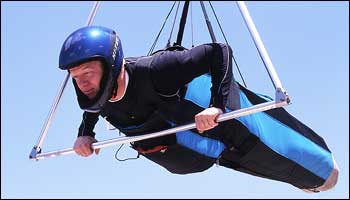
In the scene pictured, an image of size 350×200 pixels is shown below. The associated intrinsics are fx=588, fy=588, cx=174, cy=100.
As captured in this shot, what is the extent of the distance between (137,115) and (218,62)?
2.52 feet

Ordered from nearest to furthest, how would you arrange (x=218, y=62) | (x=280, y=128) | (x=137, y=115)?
(x=218, y=62), (x=137, y=115), (x=280, y=128)

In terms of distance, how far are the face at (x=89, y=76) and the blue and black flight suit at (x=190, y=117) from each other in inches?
12.5

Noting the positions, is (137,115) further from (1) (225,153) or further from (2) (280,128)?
(2) (280,128)

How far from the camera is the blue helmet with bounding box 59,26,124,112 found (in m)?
3.89

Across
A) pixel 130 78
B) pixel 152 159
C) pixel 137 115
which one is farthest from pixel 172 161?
pixel 130 78

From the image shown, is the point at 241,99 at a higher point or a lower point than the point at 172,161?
higher

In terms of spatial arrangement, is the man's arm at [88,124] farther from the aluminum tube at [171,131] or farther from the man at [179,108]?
the aluminum tube at [171,131]

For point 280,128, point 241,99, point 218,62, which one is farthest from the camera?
point 280,128

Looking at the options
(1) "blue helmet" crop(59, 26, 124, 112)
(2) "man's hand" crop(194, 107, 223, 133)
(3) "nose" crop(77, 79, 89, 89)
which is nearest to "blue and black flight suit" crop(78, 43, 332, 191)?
(2) "man's hand" crop(194, 107, 223, 133)

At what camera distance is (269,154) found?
4949 millimetres

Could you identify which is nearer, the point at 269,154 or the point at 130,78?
the point at 130,78

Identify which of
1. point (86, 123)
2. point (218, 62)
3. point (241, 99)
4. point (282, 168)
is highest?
point (218, 62)

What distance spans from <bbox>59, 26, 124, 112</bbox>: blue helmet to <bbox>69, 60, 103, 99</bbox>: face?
3 centimetres

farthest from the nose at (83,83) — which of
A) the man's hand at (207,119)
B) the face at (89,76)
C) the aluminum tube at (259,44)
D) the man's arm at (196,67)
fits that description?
the aluminum tube at (259,44)
